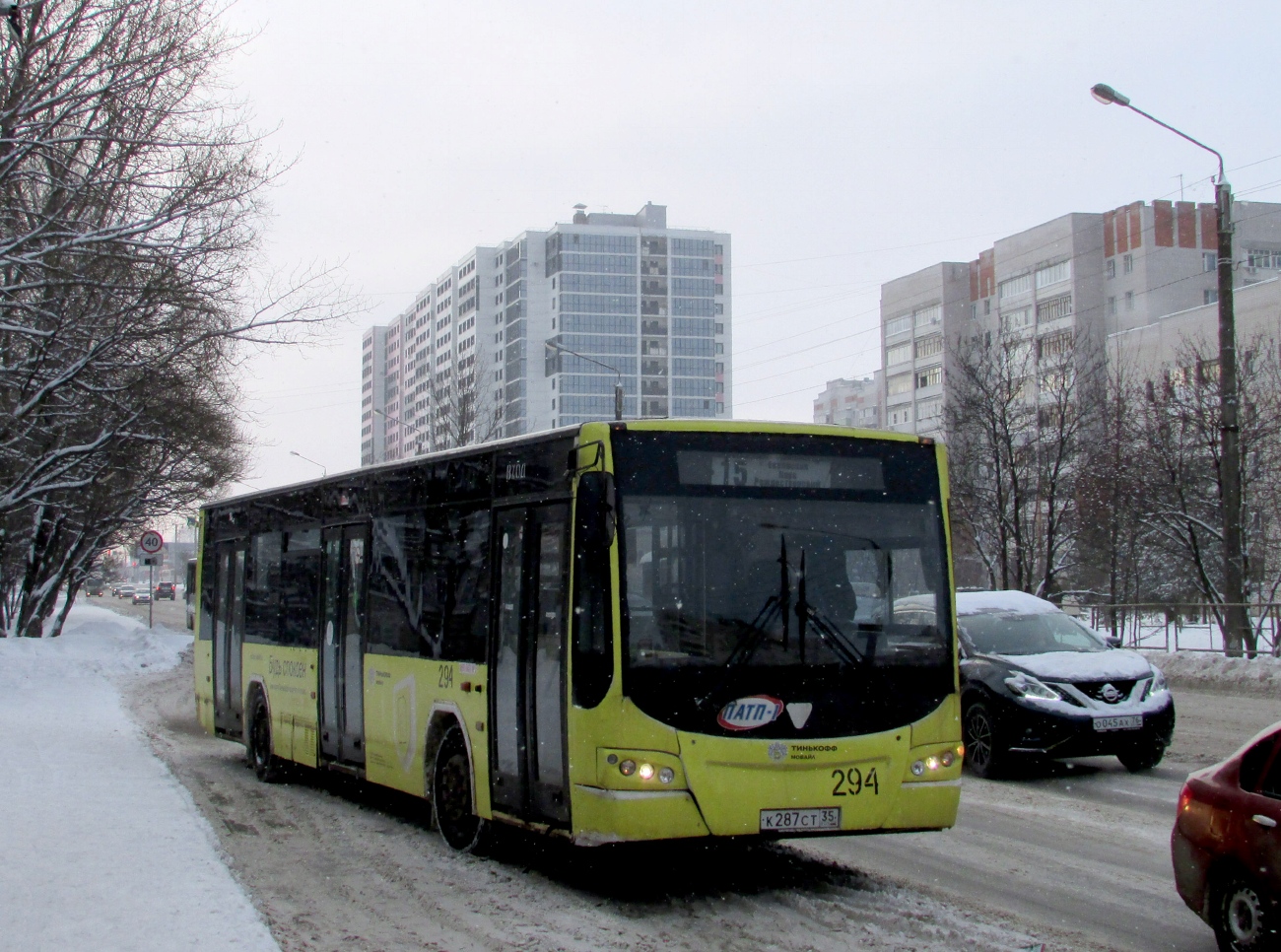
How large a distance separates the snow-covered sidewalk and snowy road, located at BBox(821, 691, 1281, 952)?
4007 mm

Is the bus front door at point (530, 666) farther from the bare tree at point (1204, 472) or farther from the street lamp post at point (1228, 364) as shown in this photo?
the bare tree at point (1204, 472)

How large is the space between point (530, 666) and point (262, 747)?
724 cm

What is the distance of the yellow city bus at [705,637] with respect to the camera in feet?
24.9

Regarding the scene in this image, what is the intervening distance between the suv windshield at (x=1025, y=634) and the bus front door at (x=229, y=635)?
26.4 ft

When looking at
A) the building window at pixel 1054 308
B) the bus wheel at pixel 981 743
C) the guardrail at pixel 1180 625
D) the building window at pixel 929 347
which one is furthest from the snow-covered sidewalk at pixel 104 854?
the building window at pixel 929 347

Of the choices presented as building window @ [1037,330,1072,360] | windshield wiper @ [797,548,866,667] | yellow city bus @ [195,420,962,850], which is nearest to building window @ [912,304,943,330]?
building window @ [1037,330,1072,360]

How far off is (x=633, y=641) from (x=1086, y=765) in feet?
26.1

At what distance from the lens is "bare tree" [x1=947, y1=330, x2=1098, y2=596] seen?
38188 millimetres

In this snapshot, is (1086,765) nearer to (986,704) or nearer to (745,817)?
(986,704)

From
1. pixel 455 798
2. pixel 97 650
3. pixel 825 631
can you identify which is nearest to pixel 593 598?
pixel 825 631

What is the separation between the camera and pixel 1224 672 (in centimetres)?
2317

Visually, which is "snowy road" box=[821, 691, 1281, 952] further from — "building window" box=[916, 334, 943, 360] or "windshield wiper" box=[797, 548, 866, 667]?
"building window" box=[916, 334, 943, 360]

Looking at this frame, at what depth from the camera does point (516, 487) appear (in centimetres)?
897

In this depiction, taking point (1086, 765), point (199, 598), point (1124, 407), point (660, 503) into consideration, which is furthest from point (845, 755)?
point (1124, 407)
